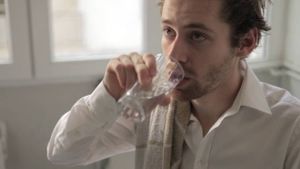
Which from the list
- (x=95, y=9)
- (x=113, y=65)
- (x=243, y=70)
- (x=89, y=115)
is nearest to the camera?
(x=113, y=65)

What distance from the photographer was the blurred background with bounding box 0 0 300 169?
1.99 metres

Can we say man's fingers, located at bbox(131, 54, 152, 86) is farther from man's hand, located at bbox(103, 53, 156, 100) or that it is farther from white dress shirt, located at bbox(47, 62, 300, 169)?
white dress shirt, located at bbox(47, 62, 300, 169)

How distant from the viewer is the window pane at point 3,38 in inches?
77.8

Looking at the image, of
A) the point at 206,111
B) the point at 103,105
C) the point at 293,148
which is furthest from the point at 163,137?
the point at 293,148

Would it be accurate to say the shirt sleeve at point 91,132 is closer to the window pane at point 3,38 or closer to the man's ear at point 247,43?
the man's ear at point 247,43

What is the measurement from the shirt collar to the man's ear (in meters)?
Result: 0.06

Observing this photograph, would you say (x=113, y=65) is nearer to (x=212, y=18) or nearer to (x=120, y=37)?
(x=212, y=18)

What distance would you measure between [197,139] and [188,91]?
0.18 meters

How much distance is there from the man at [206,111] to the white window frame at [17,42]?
724 mm

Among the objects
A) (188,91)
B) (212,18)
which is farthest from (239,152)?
(212,18)

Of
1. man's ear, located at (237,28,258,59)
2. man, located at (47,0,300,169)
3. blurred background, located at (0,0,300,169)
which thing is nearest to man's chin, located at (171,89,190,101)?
man, located at (47,0,300,169)

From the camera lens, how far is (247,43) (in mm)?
1364

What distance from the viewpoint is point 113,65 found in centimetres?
113

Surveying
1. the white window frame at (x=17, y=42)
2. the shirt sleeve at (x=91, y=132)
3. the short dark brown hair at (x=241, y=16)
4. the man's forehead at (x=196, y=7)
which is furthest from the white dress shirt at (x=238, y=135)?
the white window frame at (x=17, y=42)
